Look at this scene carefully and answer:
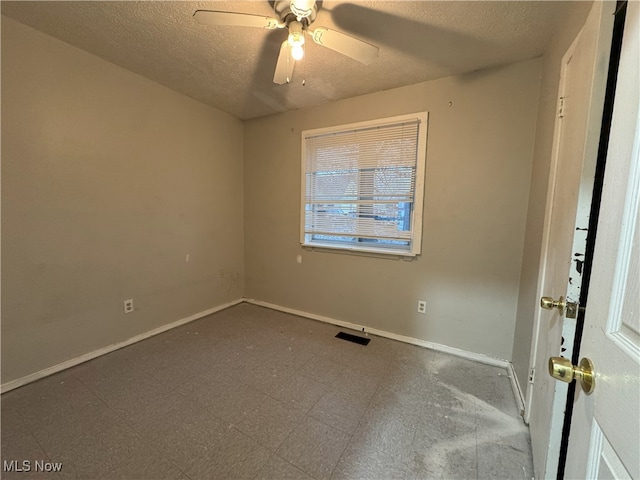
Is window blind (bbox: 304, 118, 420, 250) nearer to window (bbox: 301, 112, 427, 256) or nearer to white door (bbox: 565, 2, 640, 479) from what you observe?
window (bbox: 301, 112, 427, 256)

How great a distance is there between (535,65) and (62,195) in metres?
3.56

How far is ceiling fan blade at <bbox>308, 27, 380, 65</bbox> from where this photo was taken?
51.9 inches

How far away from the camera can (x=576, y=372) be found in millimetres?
564

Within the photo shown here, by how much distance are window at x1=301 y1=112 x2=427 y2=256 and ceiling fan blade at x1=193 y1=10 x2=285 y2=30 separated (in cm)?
138

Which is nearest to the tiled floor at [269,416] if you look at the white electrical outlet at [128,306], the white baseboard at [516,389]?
the white baseboard at [516,389]

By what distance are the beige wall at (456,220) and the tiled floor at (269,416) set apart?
0.40 m

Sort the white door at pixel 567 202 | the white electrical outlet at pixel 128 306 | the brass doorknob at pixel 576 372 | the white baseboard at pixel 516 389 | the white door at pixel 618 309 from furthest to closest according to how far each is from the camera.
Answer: the white electrical outlet at pixel 128 306 < the white baseboard at pixel 516 389 < the white door at pixel 567 202 < the brass doorknob at pixel 576 372 < the white door at pixel 618 309

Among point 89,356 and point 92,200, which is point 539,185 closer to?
point 92,200

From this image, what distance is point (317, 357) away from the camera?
2.16 m

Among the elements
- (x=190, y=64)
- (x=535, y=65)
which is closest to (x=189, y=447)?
(x=190, y=64)

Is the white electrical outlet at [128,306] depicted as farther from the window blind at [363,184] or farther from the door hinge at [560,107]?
the door hinge at [560,107]

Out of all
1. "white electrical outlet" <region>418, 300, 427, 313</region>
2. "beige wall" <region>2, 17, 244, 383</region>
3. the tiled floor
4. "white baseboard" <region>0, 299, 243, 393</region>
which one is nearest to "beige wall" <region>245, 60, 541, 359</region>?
"white electrical outlet" <region>418, 300, 427, 313</region>

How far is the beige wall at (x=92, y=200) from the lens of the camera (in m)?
1.67

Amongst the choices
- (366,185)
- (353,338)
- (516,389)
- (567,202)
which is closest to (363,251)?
(366,185)
